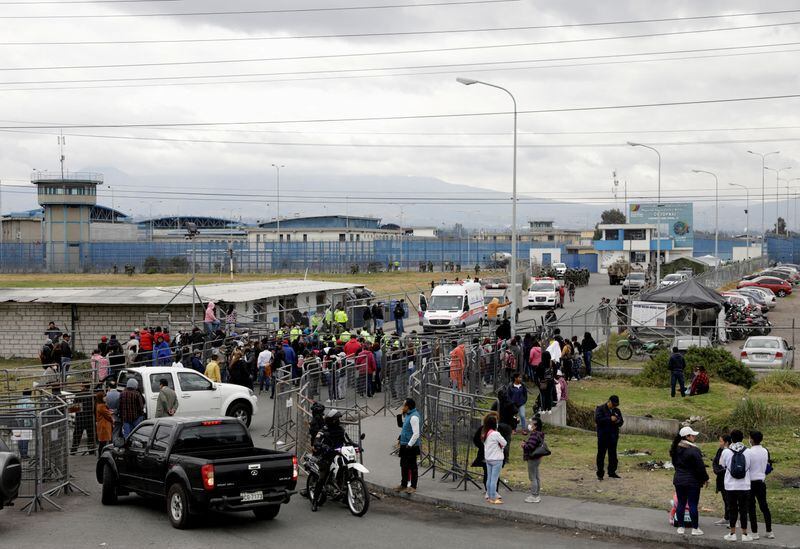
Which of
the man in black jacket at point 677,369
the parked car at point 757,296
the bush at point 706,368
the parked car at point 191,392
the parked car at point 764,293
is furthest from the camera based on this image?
the parked car at point 764,293

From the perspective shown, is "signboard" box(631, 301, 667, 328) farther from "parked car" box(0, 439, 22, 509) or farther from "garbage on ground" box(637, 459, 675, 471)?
"parked car" box(0, 439, 22, 509)

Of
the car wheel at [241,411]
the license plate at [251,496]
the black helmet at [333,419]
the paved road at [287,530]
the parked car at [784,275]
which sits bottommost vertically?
the paved road at [287,530]

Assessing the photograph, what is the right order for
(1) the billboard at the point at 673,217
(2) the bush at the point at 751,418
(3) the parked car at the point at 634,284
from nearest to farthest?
1. (2) the bush at the point at 751,418
2. (3) the parked car at the point at 634,284
3. (1) the billboard at the point at 673,217

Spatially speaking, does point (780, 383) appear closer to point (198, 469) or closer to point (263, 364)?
point (263, 364)

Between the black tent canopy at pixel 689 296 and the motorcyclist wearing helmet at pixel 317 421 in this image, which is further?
the black tent canopy at pixel 689 296

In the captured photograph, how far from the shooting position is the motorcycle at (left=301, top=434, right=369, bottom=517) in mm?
13656

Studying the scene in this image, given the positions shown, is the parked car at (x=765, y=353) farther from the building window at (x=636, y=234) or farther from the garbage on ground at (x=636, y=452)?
the building window at (x=636, y=234)

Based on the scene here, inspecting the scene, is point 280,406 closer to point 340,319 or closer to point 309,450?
point 309,450

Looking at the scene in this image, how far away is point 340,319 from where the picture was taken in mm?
37469

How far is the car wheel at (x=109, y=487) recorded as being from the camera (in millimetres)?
14562

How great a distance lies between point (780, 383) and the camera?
87.2ft

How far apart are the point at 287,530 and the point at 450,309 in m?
30.4

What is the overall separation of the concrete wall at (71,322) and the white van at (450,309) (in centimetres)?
1164

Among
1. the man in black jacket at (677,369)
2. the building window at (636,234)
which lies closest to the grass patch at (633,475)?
the man in black jacket at (677,369)
